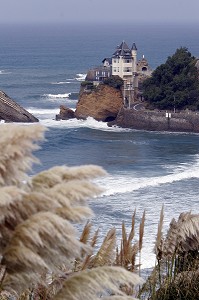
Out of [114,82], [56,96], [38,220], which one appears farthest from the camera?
[56,96]

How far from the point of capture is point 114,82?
46.3 metres

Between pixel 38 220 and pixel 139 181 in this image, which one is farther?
pixel 139 181

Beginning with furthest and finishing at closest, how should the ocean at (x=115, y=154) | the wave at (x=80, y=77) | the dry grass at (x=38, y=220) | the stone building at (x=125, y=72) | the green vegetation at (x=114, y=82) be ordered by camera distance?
the wave at (x=80, y=77) → the stone building at (x=125, y=72) → the green vegetation at (x=114, y=82) → the ocean at (x=115, y=154) → the dry grass at (x=38, y=220)

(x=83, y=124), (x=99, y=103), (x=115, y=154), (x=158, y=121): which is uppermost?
(x=99, y=103)

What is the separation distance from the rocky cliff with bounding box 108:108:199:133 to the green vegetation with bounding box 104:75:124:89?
62.5 inches

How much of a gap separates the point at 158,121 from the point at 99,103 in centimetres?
344

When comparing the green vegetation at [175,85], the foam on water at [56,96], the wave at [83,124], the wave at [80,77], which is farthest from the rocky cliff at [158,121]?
the wave at [80,77]

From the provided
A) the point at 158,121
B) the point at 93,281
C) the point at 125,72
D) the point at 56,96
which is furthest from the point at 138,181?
the point at 56,96

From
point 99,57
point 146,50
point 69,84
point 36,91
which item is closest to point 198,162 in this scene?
point 36,91

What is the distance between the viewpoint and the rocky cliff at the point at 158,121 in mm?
44312

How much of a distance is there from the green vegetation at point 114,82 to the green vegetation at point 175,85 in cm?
153

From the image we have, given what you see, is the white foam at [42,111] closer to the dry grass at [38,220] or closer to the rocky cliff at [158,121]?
the rocky cliff at [158,121]

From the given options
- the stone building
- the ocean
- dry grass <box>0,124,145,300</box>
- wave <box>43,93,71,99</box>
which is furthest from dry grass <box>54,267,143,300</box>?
wave <box>43,93,71,99</box>

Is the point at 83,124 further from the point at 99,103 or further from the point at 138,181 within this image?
the point at 138,181
